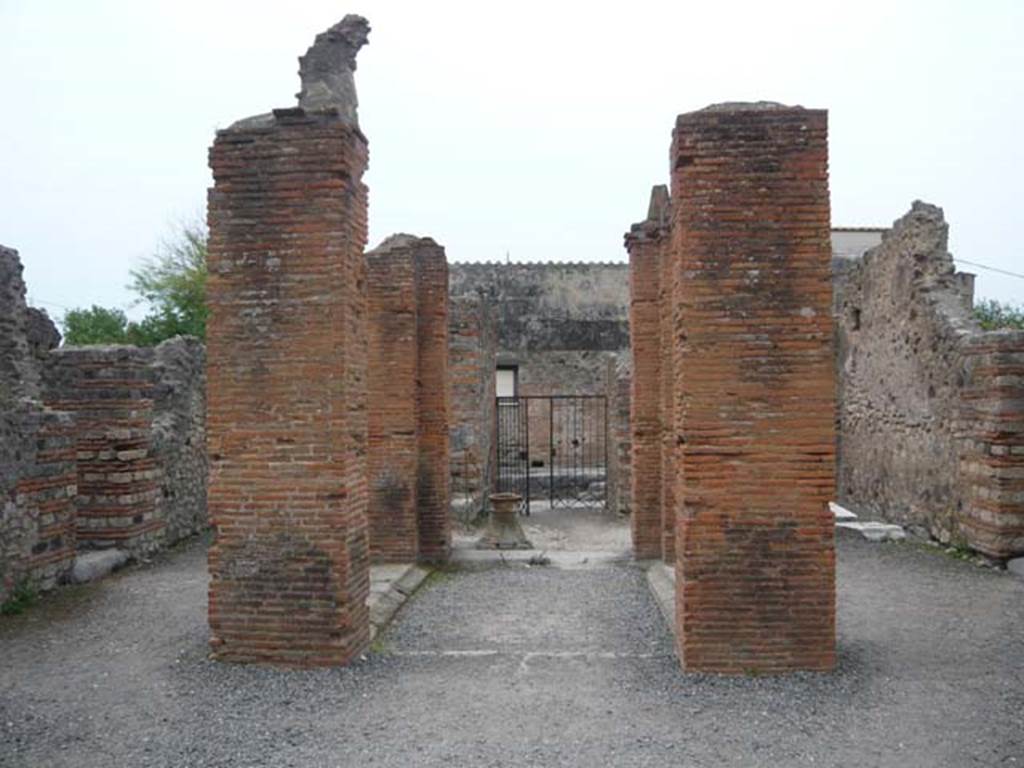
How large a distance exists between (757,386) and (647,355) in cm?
398

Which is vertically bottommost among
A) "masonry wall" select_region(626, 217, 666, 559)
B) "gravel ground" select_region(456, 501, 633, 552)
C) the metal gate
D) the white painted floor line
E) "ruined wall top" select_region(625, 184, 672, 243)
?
"gravel ground" select_region(456, 501, 633, 552)

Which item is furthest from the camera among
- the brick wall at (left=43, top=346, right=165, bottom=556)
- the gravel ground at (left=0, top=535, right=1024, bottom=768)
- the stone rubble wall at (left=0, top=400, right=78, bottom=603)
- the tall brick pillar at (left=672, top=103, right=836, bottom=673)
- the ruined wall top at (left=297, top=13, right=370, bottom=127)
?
the brick wall at (left=43, top=346, right=165, bottom=556)

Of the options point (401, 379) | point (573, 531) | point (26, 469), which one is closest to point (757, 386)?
point (401, 379)

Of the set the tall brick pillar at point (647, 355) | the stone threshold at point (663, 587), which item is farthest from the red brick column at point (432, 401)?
the stone threshold at point (663, 587)

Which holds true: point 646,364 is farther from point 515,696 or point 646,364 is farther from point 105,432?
point 105,432

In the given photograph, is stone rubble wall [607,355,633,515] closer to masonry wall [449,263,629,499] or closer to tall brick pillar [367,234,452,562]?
tall brick pillar [367,234,452,562]

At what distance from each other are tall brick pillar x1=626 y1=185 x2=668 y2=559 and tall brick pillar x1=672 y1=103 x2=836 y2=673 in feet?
12.2

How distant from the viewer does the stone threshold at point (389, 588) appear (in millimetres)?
7648

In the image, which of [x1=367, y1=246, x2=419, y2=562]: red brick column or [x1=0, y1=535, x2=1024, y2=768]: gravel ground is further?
[x1=367, y1=246, x2=419, y2=562]: red brick column

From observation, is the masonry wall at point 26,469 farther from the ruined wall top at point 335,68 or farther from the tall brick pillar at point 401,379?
the ruined wall top at point 335,68

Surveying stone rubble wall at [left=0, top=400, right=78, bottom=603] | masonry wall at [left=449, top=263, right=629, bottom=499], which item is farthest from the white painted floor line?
masonry wall at [left=449, top=263, right=629, bottom=499]

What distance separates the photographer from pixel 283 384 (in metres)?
6.26

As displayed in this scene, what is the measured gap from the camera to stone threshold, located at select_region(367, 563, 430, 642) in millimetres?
7648

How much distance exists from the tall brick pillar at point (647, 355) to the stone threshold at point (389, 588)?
261 centimetres
